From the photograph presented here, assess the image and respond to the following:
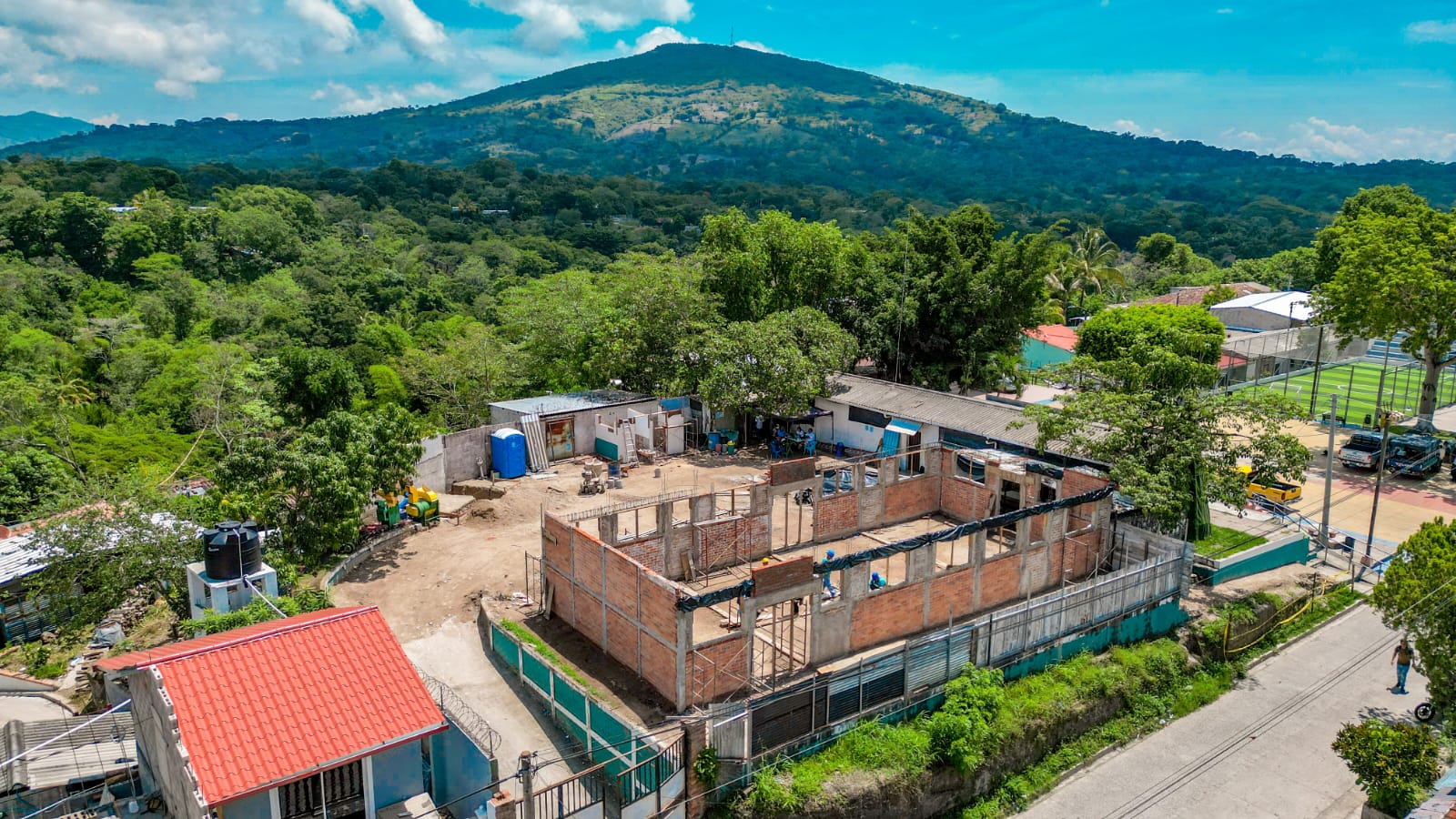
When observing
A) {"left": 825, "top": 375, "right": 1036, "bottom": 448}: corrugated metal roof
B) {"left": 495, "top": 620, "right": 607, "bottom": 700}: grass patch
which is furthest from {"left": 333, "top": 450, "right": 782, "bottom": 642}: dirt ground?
{"left": 825, "top": 375, "right": 1036, "bottom": 448}: corrugated metal roof

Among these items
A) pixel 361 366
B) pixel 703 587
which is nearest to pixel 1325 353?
pixel 703 587

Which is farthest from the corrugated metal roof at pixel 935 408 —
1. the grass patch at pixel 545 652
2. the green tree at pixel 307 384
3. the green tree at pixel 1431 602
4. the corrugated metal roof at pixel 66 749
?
the corrugated metal roof at pixel 66 749

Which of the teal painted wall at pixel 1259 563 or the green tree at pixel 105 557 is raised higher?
the green tree at pixel 105 557

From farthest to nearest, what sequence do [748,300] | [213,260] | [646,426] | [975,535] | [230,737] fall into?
[213,260] < [748,300] < [646,426] < [975,535] < [230,737]

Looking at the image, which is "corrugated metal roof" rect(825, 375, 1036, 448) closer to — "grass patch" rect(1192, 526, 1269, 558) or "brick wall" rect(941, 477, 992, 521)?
"brick wall" rect(941, 477, 992, 521)

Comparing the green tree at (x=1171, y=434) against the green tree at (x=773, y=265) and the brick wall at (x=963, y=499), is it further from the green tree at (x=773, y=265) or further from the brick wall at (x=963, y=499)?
the green tree at (x=773, y=265)

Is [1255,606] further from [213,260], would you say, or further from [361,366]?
[213,260]

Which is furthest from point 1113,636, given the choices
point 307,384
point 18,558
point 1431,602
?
point 307,384

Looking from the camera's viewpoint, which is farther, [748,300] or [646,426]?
[748,300]
